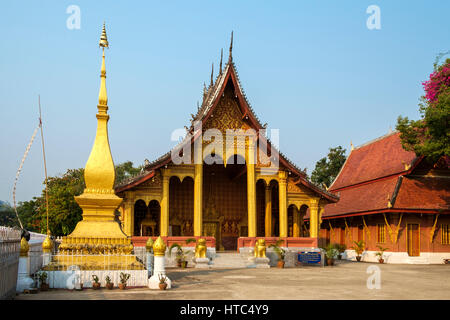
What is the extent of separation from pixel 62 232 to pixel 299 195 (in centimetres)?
2678

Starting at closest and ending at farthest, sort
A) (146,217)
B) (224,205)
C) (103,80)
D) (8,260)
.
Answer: (8,260), (103,80), (146,217), (224,205)

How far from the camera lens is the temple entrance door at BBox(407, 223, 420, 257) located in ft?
83.3

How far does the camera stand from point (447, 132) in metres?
22.2

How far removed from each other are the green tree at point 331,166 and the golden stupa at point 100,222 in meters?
33.7

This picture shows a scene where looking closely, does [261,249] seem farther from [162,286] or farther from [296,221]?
[162,286]

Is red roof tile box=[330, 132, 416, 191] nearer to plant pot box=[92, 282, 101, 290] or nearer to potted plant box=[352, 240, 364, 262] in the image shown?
potted plant box=[352, 240, 364, 262]

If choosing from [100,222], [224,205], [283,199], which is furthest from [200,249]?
[100,222]

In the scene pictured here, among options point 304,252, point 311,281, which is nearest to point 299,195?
point 304,252

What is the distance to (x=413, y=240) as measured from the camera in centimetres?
2548

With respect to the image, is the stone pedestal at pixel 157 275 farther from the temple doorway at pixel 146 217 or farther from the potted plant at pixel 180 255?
the temple doorway at pixel 146 217

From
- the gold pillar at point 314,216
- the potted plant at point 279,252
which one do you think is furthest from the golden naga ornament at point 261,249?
the gold pillar at point 314,216

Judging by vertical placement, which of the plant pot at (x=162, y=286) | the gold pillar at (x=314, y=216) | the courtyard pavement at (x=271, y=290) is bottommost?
the courtyard pavement at (x=271, y=290)

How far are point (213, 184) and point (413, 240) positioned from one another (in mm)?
10616

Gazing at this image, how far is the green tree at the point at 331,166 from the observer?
150ft
